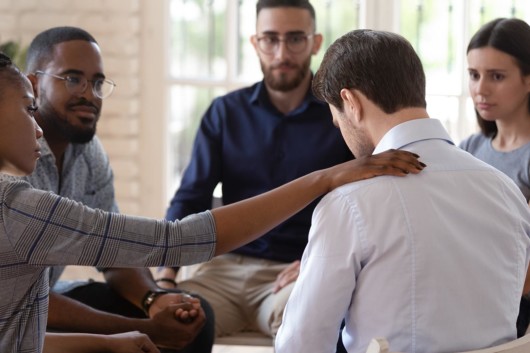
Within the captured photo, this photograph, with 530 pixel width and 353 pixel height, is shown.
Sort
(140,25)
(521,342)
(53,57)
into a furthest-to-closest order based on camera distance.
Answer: (140,25)
(53,57)
(521,342)

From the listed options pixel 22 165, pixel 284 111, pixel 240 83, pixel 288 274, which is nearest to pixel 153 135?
pixel 240 83

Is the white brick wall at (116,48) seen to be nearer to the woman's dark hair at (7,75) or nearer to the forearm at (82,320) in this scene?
the forearm at (82,320)

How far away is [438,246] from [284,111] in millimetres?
1703

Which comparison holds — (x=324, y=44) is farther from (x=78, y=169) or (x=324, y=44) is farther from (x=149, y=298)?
(x=149, y=298)

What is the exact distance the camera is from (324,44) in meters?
4.13

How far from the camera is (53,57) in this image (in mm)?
2484

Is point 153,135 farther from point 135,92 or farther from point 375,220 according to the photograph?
point 375,220

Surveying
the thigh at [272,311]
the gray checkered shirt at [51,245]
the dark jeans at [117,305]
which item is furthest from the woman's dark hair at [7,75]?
the thigh at [272,311]

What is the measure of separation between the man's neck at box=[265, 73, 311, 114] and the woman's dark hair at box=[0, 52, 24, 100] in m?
1.58

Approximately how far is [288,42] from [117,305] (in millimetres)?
1217

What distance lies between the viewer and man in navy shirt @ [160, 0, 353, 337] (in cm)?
298

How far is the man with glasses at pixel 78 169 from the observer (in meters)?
2.28

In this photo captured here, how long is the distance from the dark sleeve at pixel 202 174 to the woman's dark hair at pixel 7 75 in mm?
1442

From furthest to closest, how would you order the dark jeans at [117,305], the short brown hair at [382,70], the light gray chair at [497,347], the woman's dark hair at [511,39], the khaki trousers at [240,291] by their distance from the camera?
the khaki trousers at [240,291] < the woman's dark hair at [511,39] < the dark jeans at [117,305] < the short brown hair at [382,70] < the light gray chair at [497,347]
